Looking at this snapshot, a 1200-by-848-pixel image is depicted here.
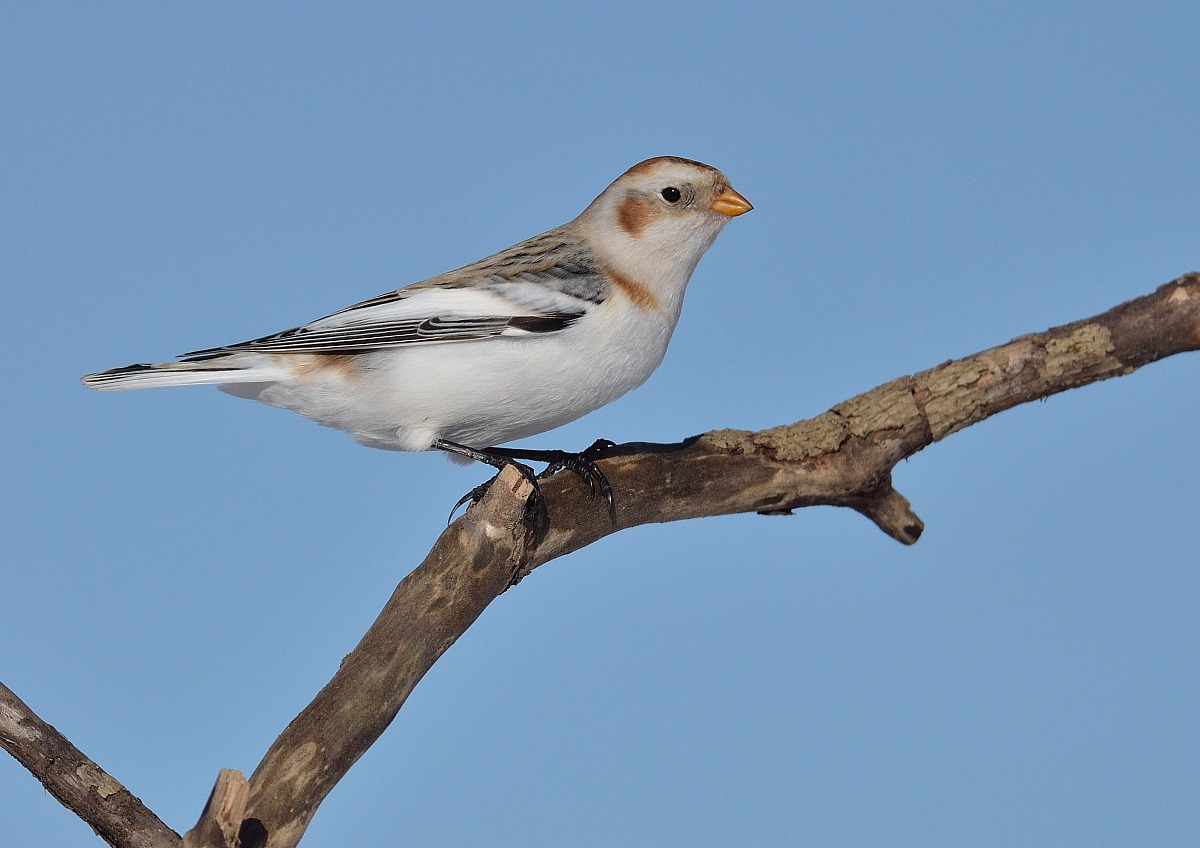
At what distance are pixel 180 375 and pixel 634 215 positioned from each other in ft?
6.72

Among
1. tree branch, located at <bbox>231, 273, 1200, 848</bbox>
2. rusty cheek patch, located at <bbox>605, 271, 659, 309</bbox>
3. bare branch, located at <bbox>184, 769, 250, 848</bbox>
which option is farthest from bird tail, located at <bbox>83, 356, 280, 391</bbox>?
bare branch, located at <bbox>184, 769, 250, 848</bbox>

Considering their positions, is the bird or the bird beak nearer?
the bird

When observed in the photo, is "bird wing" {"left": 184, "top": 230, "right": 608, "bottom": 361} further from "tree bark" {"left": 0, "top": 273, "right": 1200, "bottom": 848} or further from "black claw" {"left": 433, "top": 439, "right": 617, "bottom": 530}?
"tree bark" {"left": 0, "top": 273, "right": 1200, "bottom": 848}

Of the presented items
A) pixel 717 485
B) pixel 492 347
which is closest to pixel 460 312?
pixel 492 347

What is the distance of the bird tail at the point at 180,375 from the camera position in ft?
14.6

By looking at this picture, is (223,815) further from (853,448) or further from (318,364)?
(853,448)

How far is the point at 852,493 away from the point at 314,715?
2.83 m

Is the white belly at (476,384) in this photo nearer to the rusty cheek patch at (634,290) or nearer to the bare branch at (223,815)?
the rusty cheek patch at (634,290)

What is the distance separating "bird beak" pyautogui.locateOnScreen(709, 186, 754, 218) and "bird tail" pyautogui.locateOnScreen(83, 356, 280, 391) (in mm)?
2080

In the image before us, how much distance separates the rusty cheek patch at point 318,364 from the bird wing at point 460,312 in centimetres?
4

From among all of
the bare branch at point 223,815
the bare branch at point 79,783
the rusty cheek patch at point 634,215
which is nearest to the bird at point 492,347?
the rusty cheek patch at point 634,215

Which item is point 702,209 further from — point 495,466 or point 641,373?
point 495,466

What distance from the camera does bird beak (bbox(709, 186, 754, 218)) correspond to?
5.02 m

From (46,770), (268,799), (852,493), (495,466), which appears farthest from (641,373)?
(46,770)
